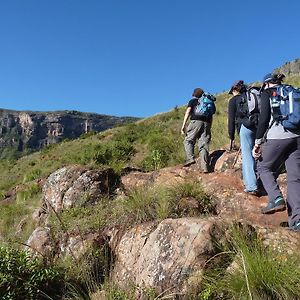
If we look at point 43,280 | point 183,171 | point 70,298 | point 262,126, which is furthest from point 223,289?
point 183,171

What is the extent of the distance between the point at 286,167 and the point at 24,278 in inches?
125

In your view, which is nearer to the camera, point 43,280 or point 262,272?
point 262,272

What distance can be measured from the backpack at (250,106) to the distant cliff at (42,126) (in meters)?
163

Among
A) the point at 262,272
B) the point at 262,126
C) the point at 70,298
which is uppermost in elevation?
the point at 262,126

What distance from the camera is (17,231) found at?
6.94 meters

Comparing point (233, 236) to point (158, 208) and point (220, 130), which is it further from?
point (220, 130)

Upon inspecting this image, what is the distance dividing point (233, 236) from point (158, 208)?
127cm

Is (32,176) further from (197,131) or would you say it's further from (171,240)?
(171,240)

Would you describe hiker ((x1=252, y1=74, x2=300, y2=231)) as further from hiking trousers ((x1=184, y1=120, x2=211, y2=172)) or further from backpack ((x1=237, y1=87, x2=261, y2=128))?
hiking trousers ((x1=184, y1=120, x2=211, y2=172))

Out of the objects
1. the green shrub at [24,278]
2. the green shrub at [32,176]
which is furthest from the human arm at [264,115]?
the green shrub at [32,176]

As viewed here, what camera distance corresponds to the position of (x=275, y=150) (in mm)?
5125

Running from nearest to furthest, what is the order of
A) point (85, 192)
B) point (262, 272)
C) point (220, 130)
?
point (262, 272)
point (85, 192)
point (220, 130)

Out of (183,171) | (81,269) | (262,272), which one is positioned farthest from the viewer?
(183,171)

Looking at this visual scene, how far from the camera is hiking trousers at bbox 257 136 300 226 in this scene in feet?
15.9
